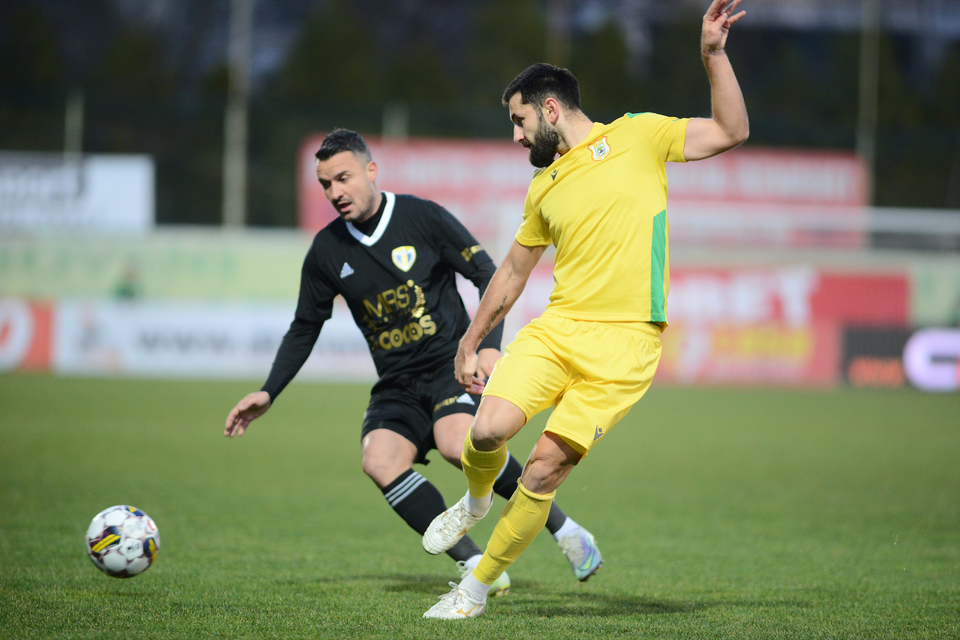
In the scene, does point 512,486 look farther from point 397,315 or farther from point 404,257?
point 404,257

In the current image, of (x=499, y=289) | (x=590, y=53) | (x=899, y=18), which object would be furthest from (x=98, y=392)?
(x=899, y=18)

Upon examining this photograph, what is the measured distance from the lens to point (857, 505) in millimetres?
7688

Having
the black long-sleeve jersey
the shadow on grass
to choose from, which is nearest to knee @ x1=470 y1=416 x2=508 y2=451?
the shadow on grass

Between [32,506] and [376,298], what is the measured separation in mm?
3359

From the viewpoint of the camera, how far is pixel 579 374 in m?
4.11

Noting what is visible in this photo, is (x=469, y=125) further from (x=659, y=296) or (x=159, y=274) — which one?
(x=659, y=296)

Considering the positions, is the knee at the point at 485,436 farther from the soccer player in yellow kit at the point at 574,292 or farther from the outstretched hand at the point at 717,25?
the outstretched hand at the point at 717,25

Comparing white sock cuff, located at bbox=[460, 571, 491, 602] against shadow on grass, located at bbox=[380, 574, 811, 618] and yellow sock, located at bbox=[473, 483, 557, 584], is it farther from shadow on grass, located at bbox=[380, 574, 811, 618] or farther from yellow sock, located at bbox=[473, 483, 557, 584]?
shadow on grass, located at bbox=[380, 574, 811, 618]

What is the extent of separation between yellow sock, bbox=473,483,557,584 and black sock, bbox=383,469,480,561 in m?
0.63

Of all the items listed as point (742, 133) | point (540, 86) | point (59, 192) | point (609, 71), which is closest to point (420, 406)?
point (540, 86)

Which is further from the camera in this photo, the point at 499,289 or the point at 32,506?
the point at 32,506

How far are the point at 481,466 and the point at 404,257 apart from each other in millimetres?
1304

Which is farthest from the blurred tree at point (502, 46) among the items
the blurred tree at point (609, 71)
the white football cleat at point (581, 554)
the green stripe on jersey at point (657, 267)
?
the green stripe on jersey at point (657, 267)

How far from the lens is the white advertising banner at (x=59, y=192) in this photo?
2258 cm
